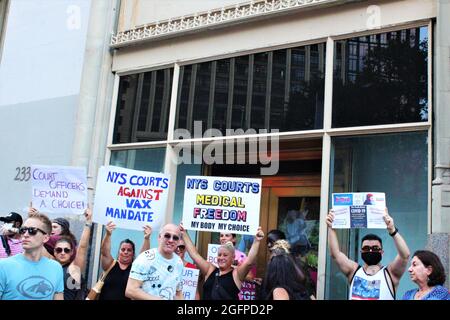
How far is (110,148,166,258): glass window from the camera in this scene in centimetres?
866

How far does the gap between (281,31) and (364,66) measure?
56.1 inches

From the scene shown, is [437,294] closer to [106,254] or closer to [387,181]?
[387,181]

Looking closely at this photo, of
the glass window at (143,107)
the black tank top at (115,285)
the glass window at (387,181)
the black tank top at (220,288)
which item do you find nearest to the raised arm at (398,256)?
the glass window at (387,181)

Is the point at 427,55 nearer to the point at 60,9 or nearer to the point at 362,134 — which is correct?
the point at 362,134

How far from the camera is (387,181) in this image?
22.1 feet

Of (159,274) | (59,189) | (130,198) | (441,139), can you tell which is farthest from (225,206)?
(441,139)

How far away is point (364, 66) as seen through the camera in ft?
23.2

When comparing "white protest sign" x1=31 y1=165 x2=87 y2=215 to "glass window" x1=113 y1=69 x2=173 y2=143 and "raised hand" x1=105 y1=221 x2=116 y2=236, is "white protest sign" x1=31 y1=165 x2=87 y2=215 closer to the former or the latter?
"raised hand" x1=105 y1=221 x2=116 y2=236

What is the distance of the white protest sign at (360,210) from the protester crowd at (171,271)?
10cm

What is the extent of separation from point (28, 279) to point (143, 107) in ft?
16.9

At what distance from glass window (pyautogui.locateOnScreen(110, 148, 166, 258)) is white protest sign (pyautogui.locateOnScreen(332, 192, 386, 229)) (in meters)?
3.79

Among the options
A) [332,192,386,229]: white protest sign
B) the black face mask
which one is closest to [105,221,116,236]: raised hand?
[332,192,386,229]: white protest sign

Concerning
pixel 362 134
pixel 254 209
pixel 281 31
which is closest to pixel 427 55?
pixel 362 134

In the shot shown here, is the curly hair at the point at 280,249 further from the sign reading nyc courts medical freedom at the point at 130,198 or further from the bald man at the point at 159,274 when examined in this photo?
the sign reading nyc courts medical freedom at the point at 130,198
